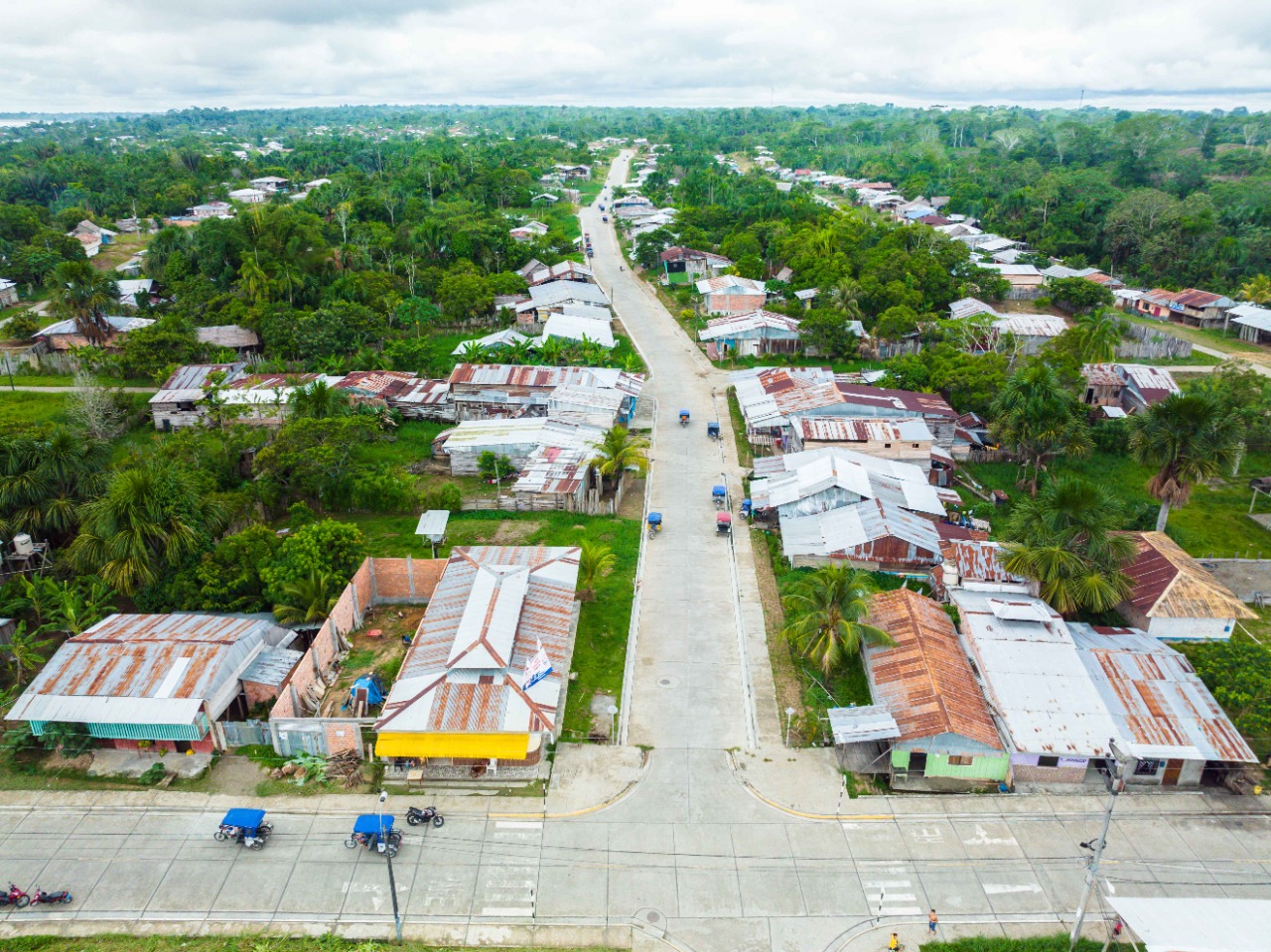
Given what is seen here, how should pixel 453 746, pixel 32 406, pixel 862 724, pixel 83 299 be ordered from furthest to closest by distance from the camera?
pixel 83 299 < pixel 32 406 < pixel 862 724 < pixel 453 746

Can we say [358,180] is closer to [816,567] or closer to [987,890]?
[816,567]

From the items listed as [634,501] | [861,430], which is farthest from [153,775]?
[861,430]

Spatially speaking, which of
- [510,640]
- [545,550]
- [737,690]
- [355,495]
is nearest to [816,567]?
[737,690]

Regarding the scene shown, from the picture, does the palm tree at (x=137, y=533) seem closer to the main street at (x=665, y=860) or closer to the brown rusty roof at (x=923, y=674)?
the main street at (x=665, y=860)

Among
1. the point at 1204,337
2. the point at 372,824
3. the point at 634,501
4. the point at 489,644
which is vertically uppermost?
the point at 489,644

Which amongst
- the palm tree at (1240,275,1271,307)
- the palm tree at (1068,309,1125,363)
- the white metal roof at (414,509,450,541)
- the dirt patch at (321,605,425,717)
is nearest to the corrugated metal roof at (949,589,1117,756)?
the dirt patch at (321,605,425,717)

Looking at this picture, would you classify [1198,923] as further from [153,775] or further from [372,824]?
[153,775]

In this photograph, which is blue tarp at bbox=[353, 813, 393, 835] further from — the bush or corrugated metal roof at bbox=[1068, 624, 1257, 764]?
corrugated metal roof at bbox=[1068, 624, 1257, 764]
